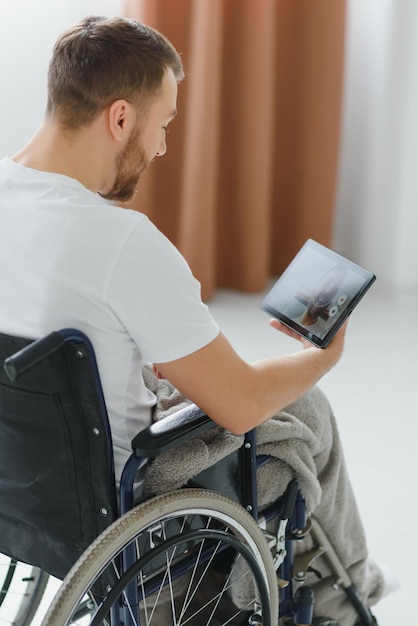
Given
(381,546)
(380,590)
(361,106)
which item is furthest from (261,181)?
(380,590)

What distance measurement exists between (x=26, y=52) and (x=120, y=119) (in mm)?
1708

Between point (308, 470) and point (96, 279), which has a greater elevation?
point (96, 279)

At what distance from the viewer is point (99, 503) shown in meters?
1.26

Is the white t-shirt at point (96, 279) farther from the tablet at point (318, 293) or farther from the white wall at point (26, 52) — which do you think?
the white wall at point (26, 52)

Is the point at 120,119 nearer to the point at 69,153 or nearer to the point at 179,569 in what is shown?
the point at 69,153

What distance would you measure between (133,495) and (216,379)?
0.19 meters

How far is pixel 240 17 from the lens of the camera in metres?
3.12

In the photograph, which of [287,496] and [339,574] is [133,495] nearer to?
[287,496]

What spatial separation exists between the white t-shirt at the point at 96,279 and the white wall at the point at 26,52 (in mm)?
1754

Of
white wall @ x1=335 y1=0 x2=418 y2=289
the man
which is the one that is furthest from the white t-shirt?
white wall @ x1=335 y1=0 x2=418 y2=289

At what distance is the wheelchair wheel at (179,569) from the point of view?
46.5 inches

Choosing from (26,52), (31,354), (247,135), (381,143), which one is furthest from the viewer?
(381,143)

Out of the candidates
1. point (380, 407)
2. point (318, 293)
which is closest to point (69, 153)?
point (318, 293)

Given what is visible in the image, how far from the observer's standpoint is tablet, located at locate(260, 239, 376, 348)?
1475mm
